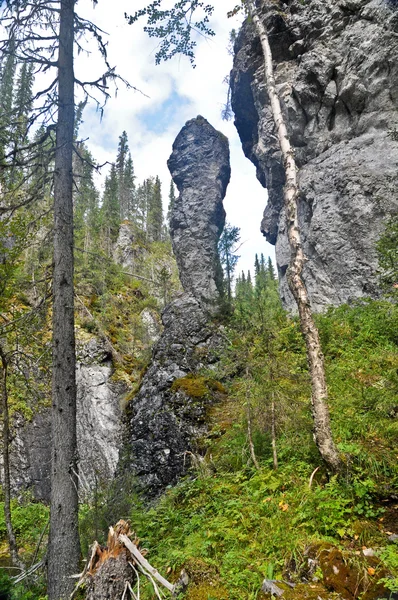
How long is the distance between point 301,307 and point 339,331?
639 centimetres

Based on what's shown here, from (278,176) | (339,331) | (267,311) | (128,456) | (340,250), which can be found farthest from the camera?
(278,176)

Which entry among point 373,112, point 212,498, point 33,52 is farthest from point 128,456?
point 373,112

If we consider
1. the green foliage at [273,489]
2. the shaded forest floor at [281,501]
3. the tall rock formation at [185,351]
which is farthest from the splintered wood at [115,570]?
the tall rock formation at [185,351]

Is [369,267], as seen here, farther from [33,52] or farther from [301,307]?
[33,52]

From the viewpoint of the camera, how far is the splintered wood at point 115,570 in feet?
12.1

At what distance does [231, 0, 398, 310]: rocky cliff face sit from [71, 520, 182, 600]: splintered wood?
14179mm

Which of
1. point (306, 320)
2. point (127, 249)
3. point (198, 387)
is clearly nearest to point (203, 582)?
point (306, 320)

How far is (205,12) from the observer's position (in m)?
9.64

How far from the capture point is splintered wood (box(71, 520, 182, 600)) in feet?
12.1

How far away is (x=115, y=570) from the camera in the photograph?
12.5ft

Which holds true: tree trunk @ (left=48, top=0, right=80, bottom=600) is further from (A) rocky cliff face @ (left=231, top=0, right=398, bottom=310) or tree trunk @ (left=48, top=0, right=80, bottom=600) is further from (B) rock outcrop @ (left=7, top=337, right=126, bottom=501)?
(A) rocky cliff face @ (left=231, top=0, right=398, bottom=310)

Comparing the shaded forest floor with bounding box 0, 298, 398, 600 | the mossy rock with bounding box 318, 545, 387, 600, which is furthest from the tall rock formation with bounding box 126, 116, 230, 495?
the mossy rock with bounding box 318, 545, 387, 600

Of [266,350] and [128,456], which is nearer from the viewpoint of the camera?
[266,350]

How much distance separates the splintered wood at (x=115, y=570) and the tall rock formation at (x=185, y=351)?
403 cm
